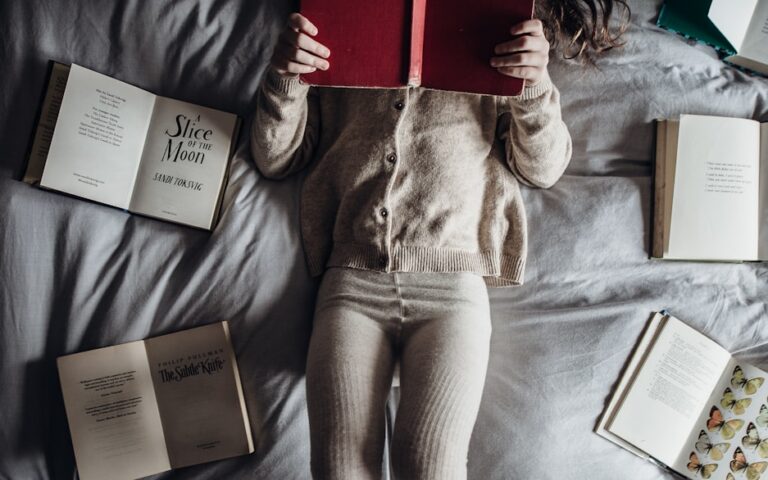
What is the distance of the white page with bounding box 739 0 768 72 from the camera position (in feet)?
3.46

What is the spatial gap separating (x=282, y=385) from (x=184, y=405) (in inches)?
6.7

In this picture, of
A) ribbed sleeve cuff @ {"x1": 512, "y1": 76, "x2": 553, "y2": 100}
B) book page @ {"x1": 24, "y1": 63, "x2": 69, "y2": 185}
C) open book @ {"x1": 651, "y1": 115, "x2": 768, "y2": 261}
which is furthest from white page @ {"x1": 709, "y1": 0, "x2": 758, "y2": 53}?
book page @ {"x1": 24, "y1": 63, "x2": 69, "y2": 185}

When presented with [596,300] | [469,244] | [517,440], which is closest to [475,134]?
[469,244]

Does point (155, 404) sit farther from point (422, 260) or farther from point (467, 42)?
point (467, 42)

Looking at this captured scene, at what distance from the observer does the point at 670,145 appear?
1026mm

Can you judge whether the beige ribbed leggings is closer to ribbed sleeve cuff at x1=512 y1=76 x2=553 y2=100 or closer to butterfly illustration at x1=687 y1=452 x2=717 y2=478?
ribbed sleeve cuff at x1=512 y1=76 x2=553 y2=100

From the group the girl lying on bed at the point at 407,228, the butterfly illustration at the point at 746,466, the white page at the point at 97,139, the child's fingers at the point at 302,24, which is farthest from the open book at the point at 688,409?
the white page at the point at 97,139

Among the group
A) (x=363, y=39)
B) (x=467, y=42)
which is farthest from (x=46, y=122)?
(x=467, y=42)

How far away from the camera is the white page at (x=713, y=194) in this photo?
1011 millimetres

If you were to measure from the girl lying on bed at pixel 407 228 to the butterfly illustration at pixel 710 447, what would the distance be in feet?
1.43

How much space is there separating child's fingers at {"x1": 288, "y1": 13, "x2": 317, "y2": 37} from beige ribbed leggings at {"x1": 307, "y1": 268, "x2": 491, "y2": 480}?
0.36 metres

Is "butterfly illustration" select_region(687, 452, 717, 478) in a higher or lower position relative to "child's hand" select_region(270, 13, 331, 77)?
lower

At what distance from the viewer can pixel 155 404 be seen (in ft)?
3.19

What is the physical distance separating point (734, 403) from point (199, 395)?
92cm
